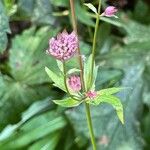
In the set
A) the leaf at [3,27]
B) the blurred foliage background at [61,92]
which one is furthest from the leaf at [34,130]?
the leaf at [3,27]

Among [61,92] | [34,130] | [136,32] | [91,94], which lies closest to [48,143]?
[34,130]

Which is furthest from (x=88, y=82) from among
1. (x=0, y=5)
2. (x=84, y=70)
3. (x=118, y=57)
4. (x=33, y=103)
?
(x=118, y=57)

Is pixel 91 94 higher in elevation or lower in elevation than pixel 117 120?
higher

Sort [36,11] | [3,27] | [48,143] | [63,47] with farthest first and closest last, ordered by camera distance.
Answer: [36,11] → [48,143] → [3,27] → [63,47]

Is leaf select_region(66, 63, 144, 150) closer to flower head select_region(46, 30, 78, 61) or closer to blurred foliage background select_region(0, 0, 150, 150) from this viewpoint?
blurred foliage background select_region(0, 0, 150, 150)

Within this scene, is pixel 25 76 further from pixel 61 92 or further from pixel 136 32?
pixel 136 32

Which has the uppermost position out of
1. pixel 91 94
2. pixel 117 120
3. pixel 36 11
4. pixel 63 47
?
pixel 63 47
